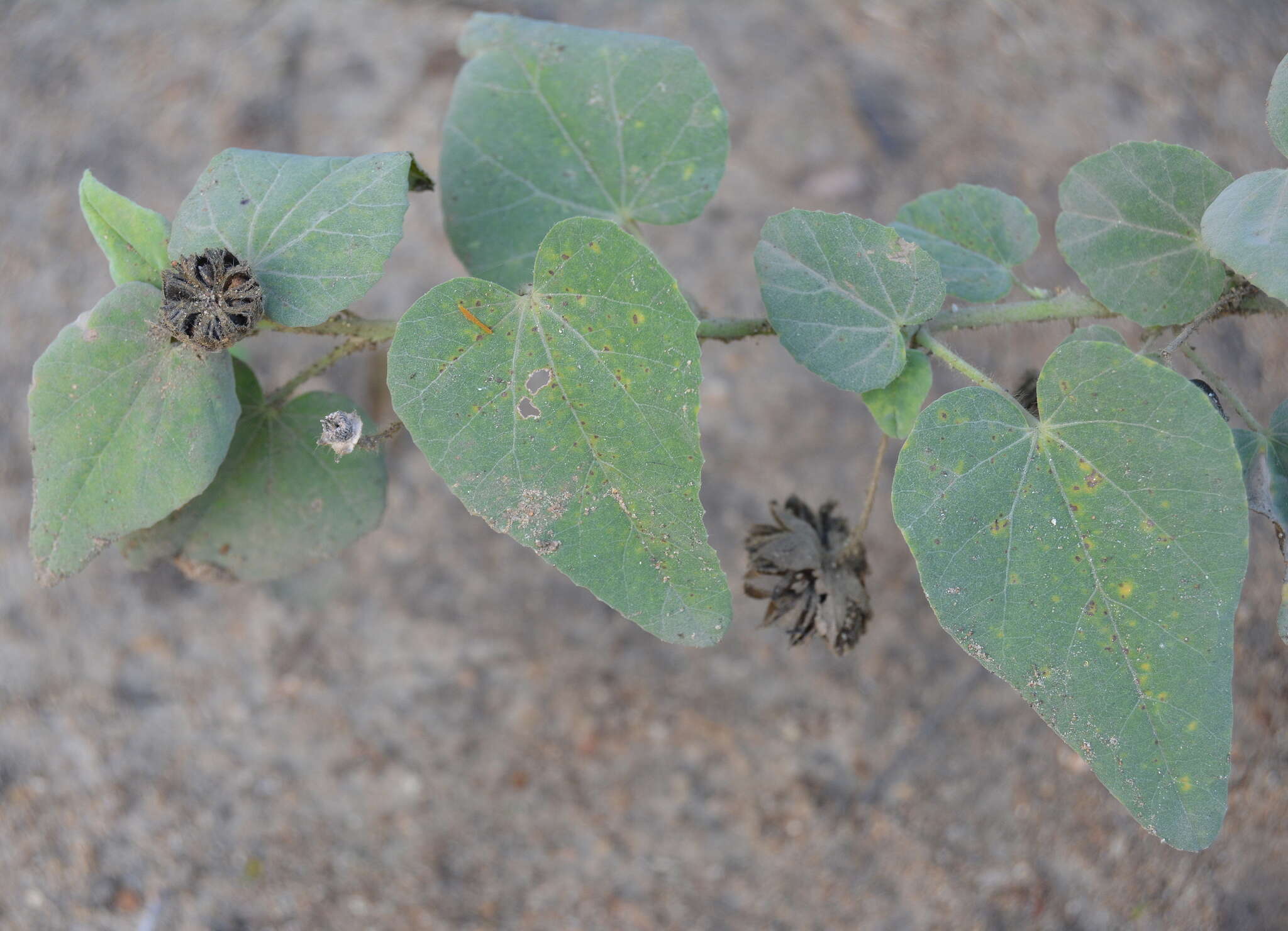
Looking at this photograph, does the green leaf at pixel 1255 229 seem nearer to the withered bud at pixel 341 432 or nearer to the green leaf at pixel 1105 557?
the green leaf at pixel 1105 557

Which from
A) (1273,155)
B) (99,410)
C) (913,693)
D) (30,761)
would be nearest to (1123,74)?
(1273,155)

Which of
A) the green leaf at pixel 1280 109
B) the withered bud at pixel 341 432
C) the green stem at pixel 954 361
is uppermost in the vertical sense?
the green leaf at pixel 1280 109

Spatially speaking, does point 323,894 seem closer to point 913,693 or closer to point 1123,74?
point 913,693

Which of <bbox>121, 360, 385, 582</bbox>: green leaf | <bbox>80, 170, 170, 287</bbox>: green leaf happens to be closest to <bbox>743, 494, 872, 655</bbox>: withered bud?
<bbox>121, 360, 385, 582</bbox>: green leaf

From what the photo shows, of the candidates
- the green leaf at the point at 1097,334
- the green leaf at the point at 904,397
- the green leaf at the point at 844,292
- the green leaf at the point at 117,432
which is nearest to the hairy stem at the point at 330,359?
the green leaf at the point at 117,432

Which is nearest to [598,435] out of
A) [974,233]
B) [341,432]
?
[341,432]
